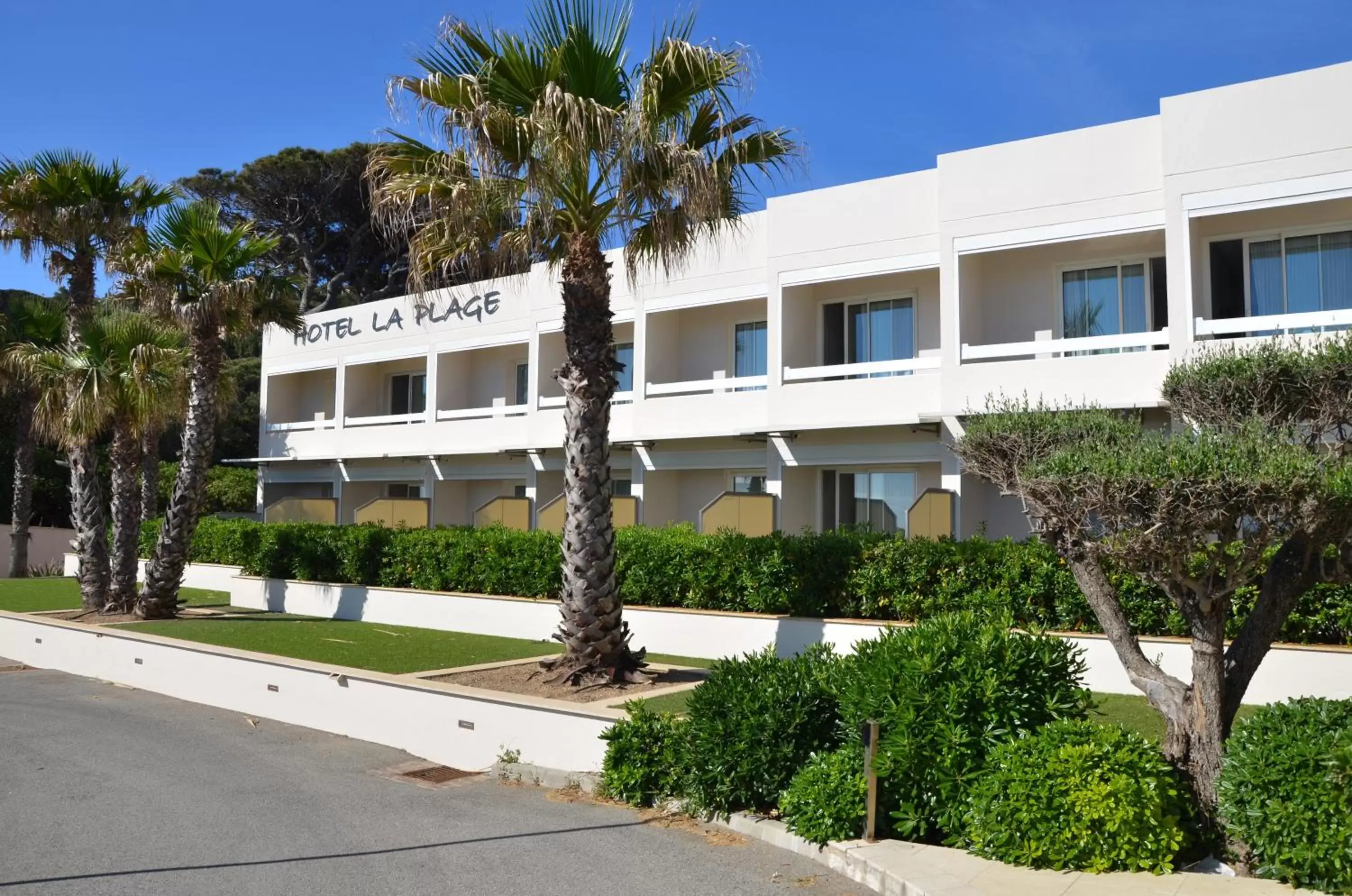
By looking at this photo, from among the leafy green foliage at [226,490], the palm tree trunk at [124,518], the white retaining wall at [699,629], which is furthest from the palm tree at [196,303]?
the leafy green foliage at [226,490]

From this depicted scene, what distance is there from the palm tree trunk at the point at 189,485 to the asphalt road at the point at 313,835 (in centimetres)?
793

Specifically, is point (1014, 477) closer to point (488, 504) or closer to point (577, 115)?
point (577, 115)

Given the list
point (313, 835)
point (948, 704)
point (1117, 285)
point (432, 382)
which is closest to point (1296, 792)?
point (948, 704)

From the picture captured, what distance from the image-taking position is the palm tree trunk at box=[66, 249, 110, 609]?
20953 millimetres

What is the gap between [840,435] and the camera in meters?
20.0

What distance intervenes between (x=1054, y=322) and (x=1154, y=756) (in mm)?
12386

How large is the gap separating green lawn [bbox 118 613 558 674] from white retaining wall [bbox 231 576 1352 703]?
1.04 ft

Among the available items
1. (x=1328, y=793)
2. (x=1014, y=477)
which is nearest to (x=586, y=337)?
(x=1014, y=477)

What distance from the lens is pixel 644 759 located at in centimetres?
905

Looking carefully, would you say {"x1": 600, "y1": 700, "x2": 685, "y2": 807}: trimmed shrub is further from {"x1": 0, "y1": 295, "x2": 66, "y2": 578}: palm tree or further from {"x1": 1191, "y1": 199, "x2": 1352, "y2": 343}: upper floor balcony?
{"x1": 0, "y1": 295, "x2": 66, "y2": 578}: palm tree

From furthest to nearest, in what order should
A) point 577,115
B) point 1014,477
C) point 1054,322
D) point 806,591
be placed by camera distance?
point 1054,322, point 806,591, point 577,115, point 1014,477

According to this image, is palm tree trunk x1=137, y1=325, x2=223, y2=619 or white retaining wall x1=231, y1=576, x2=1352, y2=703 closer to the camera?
white retaining wall x1=231, y1=576, x2=1352, y2=703

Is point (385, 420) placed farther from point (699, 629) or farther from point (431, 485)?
point (699, 629)

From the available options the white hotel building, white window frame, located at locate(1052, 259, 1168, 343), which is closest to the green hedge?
the white hotel building
